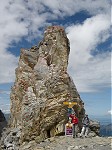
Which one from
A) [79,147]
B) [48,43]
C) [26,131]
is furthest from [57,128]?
[48,43]

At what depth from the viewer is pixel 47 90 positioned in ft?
168

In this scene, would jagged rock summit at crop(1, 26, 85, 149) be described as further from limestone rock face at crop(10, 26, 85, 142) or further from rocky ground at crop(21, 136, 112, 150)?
rocky ground at crop(21, 136, 112, 150)

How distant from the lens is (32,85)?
195 ft

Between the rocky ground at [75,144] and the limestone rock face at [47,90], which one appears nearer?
the rocky ground at [75,144]

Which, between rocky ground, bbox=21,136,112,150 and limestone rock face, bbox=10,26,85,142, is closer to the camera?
rocky ground, bbox=21,136,112,150

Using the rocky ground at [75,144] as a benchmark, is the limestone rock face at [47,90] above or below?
above

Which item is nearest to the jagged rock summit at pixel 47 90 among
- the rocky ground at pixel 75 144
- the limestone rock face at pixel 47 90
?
the limestone rock face at pixel 47 90

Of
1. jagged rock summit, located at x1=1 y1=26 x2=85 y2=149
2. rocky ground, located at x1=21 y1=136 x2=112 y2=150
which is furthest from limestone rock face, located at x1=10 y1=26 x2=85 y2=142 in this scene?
rocky ground, located at x1=21 y1=136 x2=112 y2=150

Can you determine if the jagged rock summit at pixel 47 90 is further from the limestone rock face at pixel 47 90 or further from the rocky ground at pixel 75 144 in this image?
the rocky ground at pixel 75 144

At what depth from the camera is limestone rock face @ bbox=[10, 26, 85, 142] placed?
47750 millimetres

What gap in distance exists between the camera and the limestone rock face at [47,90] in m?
47.8

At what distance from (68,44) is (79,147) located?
33334 mm

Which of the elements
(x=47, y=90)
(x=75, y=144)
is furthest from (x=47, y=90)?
(x=75, y=144)

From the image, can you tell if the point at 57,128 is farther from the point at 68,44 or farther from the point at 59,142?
the point at 68,44
